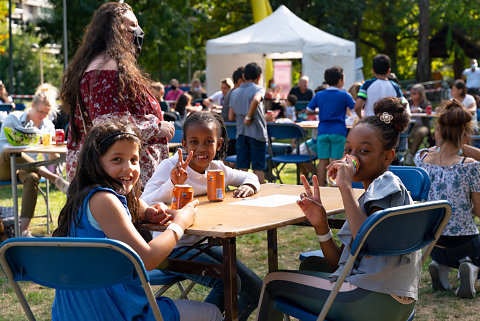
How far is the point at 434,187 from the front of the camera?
4371 millimetres

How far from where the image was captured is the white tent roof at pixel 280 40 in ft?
51.0

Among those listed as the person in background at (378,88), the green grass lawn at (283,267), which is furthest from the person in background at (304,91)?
the green grass lawn at (283,267)

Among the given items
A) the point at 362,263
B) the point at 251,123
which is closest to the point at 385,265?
the point at 362,263

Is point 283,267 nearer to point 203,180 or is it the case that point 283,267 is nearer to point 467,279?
point 467,279

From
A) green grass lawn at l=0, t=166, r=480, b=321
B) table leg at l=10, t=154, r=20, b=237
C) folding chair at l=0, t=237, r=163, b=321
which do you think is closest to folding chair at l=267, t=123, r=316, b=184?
green grass lawn at l=0, t=166, r=480, b=321

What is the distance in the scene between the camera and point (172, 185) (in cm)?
306

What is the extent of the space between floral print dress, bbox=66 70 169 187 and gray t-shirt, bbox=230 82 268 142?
13.4ft

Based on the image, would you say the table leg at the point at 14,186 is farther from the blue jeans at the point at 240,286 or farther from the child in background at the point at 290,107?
the child in background at the point at 290,107

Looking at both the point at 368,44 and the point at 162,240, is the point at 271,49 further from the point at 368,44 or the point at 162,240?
the point at 368,44

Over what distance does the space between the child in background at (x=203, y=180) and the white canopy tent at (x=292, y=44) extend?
12258 mm

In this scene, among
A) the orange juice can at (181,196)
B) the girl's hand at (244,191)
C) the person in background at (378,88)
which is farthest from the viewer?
the person in background at (378,88)

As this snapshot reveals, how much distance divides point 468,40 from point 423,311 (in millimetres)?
28875

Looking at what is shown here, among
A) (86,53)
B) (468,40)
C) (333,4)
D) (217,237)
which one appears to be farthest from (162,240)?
(468,40)

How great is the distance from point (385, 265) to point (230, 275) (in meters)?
0.57
